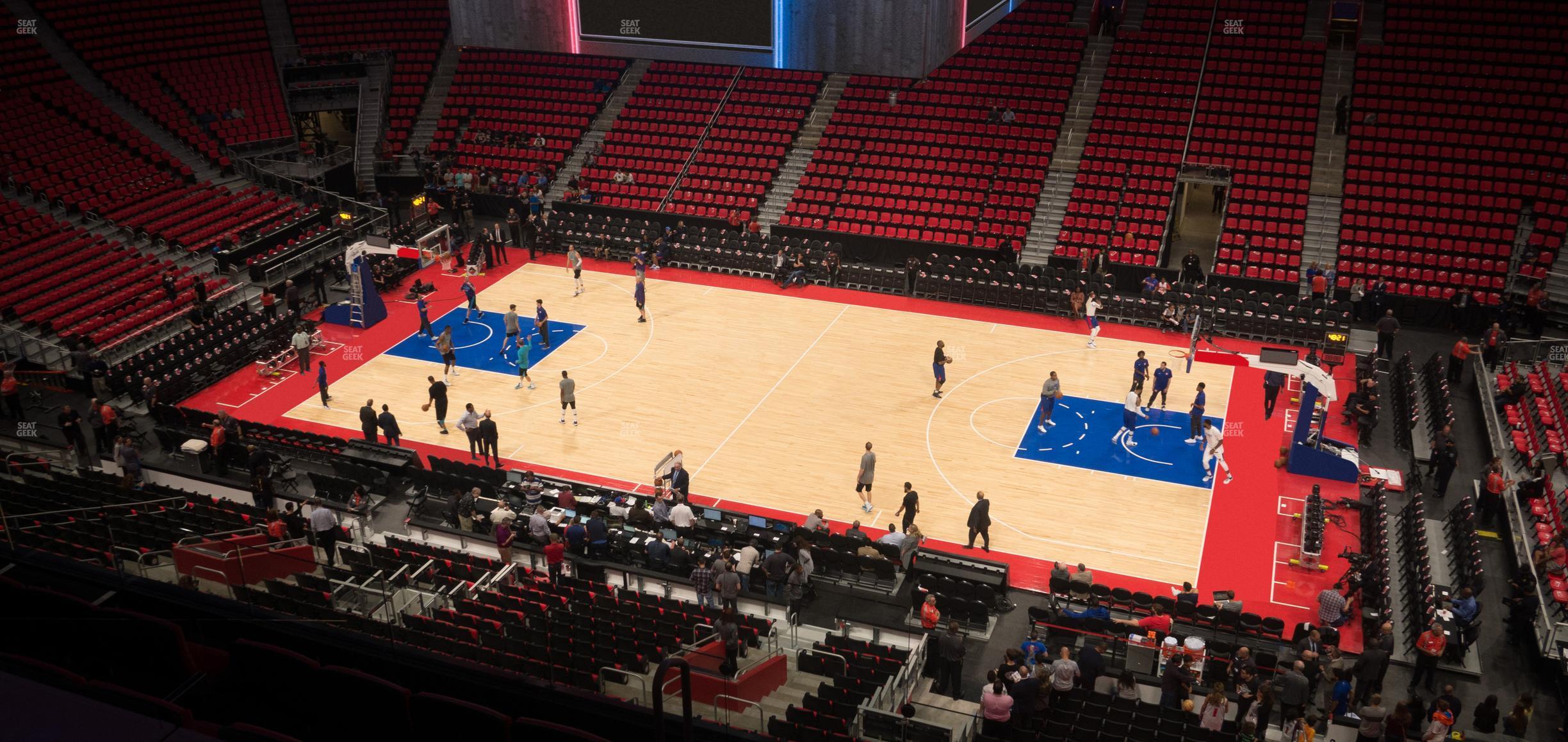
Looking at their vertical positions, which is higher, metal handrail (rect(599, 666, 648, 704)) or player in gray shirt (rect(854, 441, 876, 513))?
metal handrail (rect(599, 666, 648, 704))

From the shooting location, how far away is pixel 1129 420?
23.9 metres

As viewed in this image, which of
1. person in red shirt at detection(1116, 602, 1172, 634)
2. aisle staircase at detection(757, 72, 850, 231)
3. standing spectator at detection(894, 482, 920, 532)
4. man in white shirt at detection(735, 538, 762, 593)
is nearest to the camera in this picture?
person in red shirt at detection(1116, 602, 1172, 634)

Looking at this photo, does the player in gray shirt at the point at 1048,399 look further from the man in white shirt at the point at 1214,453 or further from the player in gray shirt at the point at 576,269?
the player in gray shirt at the point at 576,269

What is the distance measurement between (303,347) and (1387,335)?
83.9 feet

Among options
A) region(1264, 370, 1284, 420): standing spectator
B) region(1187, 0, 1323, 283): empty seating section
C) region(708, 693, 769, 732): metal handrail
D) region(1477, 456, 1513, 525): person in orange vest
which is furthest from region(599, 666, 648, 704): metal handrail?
region(1187, 0, 1323, 283): empty seating section

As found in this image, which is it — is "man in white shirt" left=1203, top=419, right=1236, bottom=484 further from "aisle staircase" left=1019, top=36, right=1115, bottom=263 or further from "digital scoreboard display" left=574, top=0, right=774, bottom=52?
"digital scoreboard display" left=574, top=0, right=774, bottom=52

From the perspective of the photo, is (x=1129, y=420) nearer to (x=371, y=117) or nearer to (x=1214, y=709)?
(x=1214, y=709)

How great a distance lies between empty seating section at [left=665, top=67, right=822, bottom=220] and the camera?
36750 millimetres

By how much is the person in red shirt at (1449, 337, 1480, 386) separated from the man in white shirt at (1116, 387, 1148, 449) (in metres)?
7.41

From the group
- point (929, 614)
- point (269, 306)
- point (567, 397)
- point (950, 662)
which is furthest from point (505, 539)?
point (269, 306)

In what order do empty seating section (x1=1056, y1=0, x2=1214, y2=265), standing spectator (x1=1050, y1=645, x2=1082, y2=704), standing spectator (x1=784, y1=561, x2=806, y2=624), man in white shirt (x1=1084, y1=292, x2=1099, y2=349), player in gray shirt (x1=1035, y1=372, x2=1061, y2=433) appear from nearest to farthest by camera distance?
standing spectator (x1=1050, y1=645, x2=1082, y2=704)
standing spectator (x1=784, y1=561, x2=806, y2=624)
player in gray shirt (x1=1035, y1=372, x2=1061, y2=433)
man in white shirt (x1=1084, y1=292, x2=1099, y2=349)
empty seating section (x1=1056, y1=0, x2=1214, y2=265)

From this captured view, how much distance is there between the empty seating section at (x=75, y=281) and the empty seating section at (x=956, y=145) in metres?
17.7

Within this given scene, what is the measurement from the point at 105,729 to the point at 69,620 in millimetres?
4374

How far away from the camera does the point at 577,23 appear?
12.4 meters
